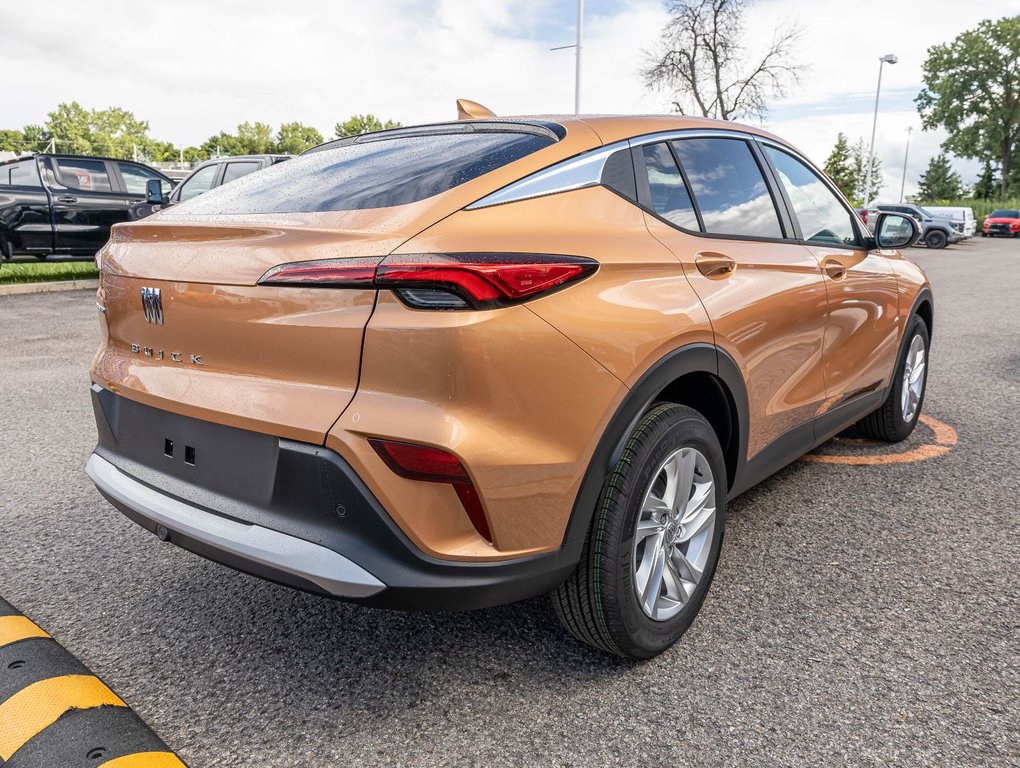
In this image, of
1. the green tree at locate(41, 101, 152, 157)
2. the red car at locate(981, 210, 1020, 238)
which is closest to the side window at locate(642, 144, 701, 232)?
the red car at locate(981, 210, 1020, 238)

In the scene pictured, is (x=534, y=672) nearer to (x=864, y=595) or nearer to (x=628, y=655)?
(x=628, y=655)

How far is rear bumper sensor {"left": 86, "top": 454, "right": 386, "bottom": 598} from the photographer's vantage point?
183 centimetres

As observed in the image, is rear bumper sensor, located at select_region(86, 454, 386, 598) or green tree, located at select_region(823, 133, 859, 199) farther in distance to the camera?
green tree, located at select_region(823, 133, 859, 199)

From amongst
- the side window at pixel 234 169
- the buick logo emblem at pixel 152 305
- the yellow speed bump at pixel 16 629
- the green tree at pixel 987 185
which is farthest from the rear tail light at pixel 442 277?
the green tree at pixel 987 185

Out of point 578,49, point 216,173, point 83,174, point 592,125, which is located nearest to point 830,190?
point 592,125

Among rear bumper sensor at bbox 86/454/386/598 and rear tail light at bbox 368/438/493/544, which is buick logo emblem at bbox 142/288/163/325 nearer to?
rear bumper sensor at bbox 86/454/386/598

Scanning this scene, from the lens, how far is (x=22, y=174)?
1173cm

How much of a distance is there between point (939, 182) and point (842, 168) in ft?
126

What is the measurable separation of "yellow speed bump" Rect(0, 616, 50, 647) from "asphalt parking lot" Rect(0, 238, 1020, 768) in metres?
0.07

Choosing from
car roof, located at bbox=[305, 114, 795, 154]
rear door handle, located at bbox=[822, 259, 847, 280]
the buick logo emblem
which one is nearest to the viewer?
the buick logo emblem

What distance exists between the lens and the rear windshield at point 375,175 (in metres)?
2.08

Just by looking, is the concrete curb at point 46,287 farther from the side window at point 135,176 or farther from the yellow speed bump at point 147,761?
the yellow speed bump at point 147,761

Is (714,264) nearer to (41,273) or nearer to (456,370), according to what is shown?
(456,370)

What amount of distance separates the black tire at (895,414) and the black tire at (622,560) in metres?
2.45
